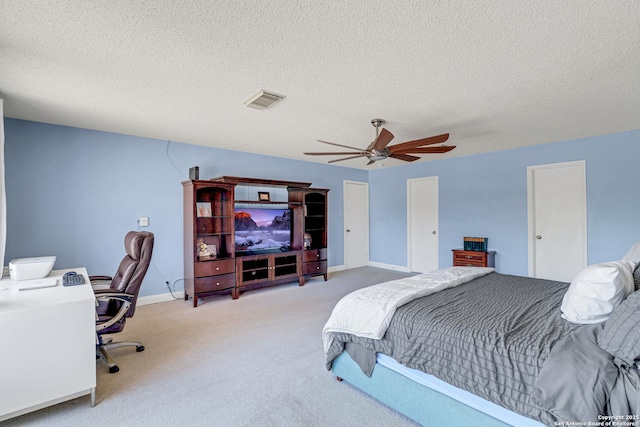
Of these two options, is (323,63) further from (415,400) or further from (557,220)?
(557,220)

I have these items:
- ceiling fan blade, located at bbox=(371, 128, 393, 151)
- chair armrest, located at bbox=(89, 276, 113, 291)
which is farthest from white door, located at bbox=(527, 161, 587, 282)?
chair armrest, located at bbox=(89, 276, 113, 291)

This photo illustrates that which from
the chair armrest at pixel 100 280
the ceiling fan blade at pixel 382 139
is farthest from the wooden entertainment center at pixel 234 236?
the ceiling fan blade at pixel 382 139

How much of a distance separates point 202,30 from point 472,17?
151 centimetres

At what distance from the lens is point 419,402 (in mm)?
1749

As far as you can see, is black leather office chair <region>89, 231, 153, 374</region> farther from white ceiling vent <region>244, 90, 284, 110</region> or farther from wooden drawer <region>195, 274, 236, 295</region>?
white ceiling vent <region>244, 90, 284, 110</region>

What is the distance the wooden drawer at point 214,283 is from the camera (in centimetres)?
405

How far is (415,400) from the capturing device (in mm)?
1768

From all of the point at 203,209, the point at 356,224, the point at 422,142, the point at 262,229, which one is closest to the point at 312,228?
the point at 262,229

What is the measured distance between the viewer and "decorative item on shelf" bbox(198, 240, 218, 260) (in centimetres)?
429

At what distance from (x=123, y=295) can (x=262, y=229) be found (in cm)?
269

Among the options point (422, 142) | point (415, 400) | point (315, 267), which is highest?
point (422, 142)

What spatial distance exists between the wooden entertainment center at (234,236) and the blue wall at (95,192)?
1.09ft

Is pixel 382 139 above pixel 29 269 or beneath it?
above

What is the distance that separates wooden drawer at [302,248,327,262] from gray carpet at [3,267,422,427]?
156 cm
